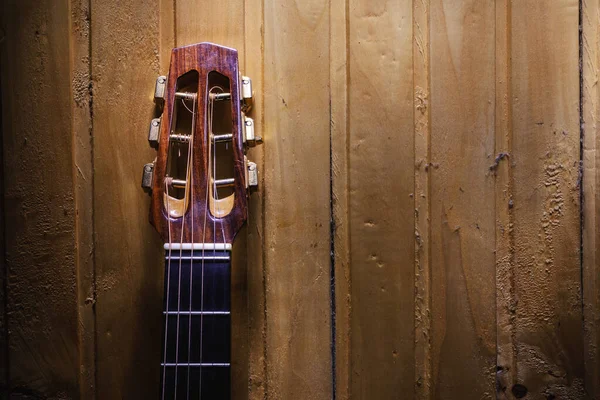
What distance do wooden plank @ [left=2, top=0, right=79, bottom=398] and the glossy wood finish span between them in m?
0.24

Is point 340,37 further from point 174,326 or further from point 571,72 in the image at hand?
point 174,326

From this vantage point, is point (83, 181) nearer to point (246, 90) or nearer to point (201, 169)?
point (201, 169)

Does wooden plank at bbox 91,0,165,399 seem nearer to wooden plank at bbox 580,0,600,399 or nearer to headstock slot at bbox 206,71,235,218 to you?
headstock slot at bbox 206,71,235,218

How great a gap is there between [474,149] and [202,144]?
56 cm

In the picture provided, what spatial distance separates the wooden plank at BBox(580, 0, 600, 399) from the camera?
102cm

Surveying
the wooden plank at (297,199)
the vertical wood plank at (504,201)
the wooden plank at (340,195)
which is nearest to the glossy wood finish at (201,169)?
the wooden plank at (297,199)

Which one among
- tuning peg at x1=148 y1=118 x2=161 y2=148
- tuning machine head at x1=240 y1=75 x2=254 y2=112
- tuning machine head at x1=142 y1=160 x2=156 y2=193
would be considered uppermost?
tuning machine head at x1=240 y1=75 x2=254 y2=112

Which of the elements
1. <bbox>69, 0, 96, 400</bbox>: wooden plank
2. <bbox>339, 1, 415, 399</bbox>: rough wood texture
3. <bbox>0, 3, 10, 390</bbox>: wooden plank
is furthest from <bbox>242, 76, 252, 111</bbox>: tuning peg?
<bbox>0, 3, 10, 390</bbox>: wooden plank

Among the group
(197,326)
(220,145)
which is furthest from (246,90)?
A: (197,326)

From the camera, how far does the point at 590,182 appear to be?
3.36 feet

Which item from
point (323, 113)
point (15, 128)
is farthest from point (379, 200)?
point (15, 128)

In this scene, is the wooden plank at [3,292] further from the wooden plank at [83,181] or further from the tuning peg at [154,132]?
the tuning peg at [154,132]

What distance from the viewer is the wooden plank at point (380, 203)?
1.03 m

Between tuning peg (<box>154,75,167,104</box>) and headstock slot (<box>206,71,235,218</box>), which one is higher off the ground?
tuning peg (<box>154,75,167,104</box>)
